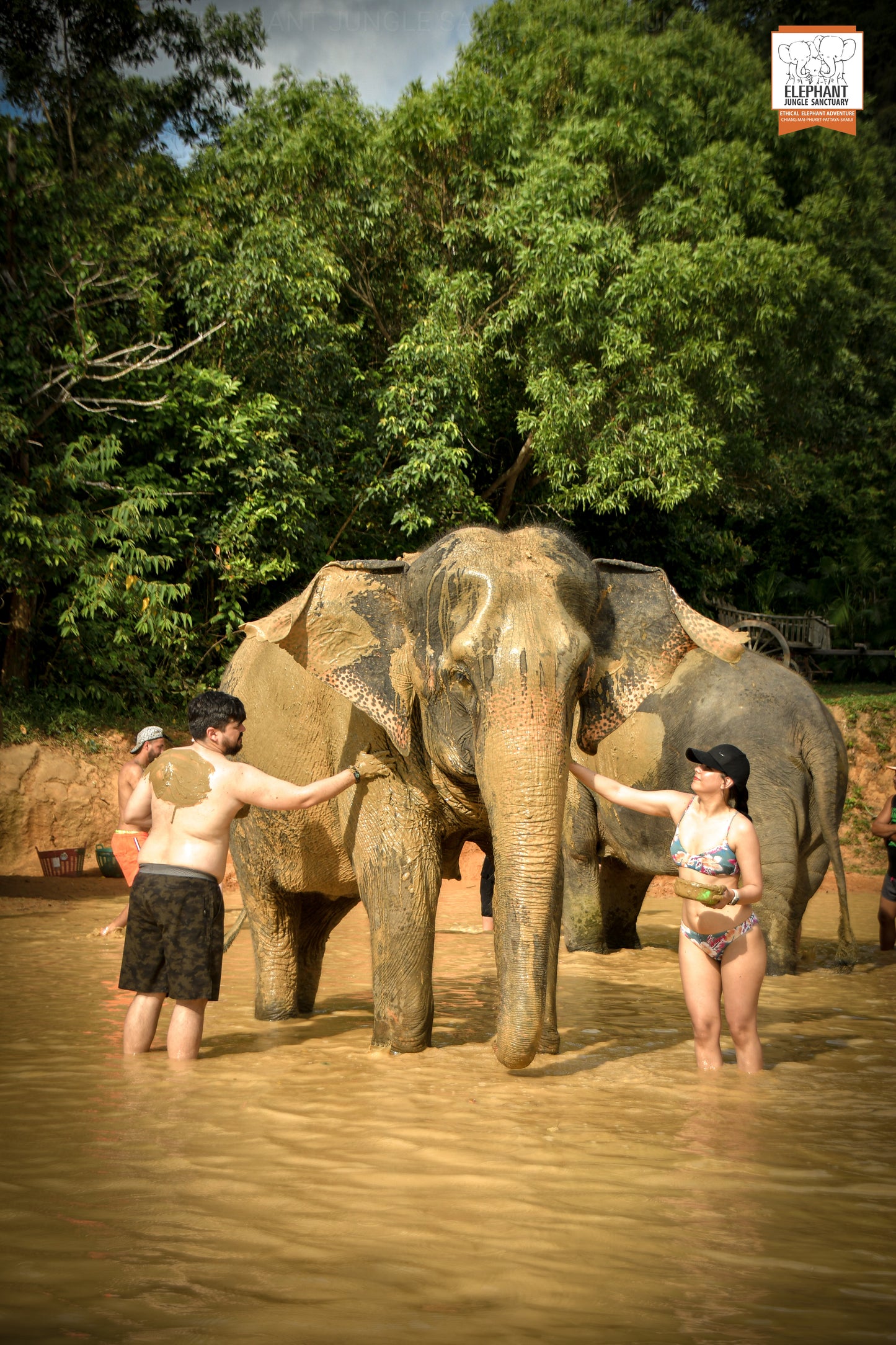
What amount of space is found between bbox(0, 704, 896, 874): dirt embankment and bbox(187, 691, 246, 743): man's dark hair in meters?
9.16

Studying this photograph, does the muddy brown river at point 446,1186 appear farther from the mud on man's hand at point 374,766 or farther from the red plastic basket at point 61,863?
the red plastic basket at point 61,863

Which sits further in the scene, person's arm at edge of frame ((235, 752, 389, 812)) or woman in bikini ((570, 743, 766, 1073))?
person's arm at edge of frame ((235, 752, 389, 812))

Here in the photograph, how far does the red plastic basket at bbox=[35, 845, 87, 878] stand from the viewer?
1274 cm

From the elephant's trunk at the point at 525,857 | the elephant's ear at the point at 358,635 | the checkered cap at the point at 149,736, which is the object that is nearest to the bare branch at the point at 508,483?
the checkered cap at the point at 149,736

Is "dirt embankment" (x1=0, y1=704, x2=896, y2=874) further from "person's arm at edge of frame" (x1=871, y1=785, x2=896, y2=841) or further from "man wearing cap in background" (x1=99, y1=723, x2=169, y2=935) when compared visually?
"person's arm at edge of frame" (x1=871, y1=785, x2=896, y2=841)

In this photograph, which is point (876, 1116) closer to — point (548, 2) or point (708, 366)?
point (708, 366)

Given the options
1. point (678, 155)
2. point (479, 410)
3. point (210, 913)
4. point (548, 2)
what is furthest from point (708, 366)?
point (210, 913)

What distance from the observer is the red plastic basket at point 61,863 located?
12.7 metres

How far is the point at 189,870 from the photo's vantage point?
511 cm

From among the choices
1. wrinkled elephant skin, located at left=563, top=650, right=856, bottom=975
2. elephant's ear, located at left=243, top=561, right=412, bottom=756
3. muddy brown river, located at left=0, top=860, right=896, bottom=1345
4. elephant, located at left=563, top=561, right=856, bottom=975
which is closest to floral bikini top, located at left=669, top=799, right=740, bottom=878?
muddy brown river, located at left=0, top=860, right=896, bottom=1345

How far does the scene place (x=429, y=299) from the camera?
17.9 m

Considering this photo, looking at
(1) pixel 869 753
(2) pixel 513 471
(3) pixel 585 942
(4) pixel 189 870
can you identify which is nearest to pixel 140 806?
(4) pixel 189 870

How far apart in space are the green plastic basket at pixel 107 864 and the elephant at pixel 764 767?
21.4 ft

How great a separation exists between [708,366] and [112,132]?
30.1 ft
